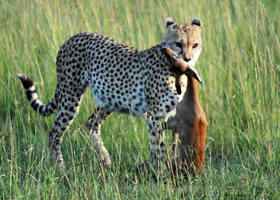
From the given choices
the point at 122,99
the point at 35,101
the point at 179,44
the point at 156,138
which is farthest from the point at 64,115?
the point at 179,44

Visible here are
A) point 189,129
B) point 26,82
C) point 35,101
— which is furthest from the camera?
point 35,101

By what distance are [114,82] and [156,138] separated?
1.76ft

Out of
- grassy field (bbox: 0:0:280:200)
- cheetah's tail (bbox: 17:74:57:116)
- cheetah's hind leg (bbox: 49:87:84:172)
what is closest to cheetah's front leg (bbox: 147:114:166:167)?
grassy field (bbox: 0:0:280:200)

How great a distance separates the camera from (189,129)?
5.38 meters

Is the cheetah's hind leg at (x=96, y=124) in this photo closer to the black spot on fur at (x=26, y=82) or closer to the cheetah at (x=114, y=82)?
the cheetah at (x=114, y=82)

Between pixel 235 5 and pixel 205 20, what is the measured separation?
1.73ft

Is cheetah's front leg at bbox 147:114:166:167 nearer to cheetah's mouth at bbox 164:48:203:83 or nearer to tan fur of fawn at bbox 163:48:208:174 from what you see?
tan fur of fawn at bbox 163:48:208:174

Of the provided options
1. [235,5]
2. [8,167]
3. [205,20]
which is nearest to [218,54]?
[205,20]

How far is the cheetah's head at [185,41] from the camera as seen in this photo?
5543 millimetres

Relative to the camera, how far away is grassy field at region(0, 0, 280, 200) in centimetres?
493

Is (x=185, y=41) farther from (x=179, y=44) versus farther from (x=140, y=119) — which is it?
(x=140, y=119)

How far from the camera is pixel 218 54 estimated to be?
668 cm

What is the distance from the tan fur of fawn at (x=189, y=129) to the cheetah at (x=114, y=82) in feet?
0.23

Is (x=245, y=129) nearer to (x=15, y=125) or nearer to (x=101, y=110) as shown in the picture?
(x=101, y=110)
